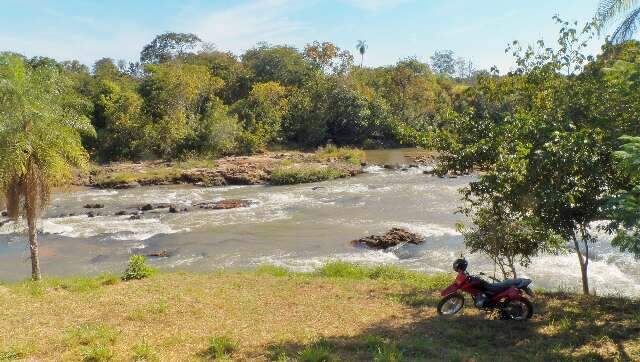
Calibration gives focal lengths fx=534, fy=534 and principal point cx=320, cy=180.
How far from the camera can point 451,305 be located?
1034 centimetres

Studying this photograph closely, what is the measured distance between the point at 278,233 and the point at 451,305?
14.8 metres

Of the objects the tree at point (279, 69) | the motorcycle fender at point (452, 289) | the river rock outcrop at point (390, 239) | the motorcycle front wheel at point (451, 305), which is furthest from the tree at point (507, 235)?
the tree at point (279, 69)

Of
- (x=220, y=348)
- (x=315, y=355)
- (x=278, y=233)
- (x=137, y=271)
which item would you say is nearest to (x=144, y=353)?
(x=220, y=348)

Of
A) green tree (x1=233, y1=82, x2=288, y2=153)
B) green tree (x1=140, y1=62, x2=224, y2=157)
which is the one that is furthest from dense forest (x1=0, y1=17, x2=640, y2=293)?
green tree (x1=233, y1=82, x2=288, y2=153)

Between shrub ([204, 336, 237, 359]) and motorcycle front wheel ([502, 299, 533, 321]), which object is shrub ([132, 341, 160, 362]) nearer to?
shrub ([204, 336, 237, 359])

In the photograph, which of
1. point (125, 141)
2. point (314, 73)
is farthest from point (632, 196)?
point (314, 73)

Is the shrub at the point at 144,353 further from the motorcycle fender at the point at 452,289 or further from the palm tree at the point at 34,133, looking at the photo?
the palm tree at the point at 34,133

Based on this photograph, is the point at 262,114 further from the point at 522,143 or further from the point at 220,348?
the point at 220,348

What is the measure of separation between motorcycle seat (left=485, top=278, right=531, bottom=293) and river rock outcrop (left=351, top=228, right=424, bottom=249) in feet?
38.3

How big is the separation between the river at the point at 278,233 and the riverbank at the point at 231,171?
222 centimetres

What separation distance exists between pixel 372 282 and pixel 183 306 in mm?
4947

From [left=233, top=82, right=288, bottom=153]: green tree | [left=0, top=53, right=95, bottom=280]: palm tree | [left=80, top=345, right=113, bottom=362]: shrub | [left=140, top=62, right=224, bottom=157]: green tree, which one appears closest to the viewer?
[left=80, top=345, right=113, bottom=362]: shrub

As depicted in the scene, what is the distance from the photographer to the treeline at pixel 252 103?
50.8 meters

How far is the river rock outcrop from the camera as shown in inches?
845
